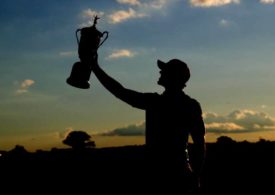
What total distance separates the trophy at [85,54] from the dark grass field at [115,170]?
8.37 m

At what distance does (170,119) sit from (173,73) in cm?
45

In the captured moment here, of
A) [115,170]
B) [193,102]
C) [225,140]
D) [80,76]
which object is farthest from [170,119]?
[225,140]

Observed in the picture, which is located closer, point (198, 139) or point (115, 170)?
point (198, 139)

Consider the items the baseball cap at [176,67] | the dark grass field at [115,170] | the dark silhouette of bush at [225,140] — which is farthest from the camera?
the dark silhouette of bush at [225,140]

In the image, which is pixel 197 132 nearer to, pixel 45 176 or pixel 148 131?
pixel 148 131

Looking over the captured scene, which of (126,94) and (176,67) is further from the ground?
(176,67)

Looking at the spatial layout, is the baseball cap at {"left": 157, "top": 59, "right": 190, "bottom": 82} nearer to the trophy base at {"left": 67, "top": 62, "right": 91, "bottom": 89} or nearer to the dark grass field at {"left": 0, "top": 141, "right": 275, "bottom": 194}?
the trophy base at {"left": 67, "top": 62, "right": 91, "bottom": 89}

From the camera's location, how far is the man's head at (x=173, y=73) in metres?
4.29

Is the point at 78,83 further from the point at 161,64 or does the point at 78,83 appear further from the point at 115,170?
the point at 115,170

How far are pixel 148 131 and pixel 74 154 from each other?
10421 millimetres

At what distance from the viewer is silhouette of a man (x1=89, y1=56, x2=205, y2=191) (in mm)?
4164

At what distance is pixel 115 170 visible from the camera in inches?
539

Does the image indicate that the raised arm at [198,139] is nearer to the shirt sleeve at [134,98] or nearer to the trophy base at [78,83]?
the shirt sleeve at [134,98]

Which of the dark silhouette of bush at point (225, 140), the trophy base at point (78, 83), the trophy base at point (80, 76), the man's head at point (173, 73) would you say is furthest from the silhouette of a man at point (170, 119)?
the dark silhouette of bush at point (225, 140)
